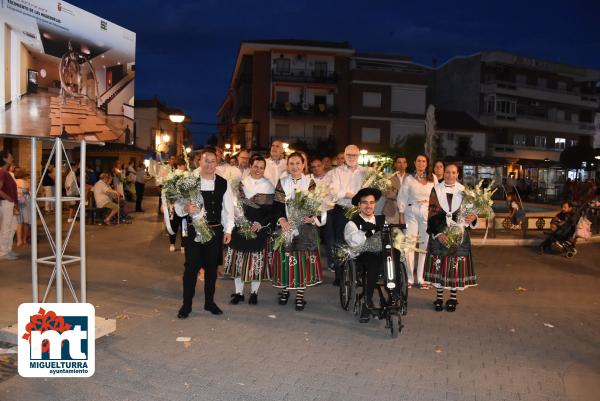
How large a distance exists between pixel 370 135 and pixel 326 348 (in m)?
42.0

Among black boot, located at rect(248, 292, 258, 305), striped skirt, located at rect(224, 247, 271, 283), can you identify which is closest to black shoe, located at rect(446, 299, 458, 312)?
striped skirt, located at rect(224, 247, 271, 283)

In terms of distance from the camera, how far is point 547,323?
689 centimetres

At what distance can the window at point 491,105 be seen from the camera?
170 ft

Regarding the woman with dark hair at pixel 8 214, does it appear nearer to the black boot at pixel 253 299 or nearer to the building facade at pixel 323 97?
the black boot at pixel 253 299

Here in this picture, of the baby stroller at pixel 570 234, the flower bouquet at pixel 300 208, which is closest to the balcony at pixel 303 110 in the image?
the baby stroller at pixel 570 234

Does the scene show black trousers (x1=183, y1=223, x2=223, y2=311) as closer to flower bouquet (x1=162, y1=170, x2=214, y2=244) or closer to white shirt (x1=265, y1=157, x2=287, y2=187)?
flower bouquet (x1=162, y1=170, x2=214, y2=244)

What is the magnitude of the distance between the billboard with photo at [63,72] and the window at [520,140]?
5348cm

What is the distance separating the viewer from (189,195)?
21.4ft

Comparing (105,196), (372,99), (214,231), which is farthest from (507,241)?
(372,99)

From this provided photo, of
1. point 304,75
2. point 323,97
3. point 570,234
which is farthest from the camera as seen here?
point 323,97

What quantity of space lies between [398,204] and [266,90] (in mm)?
37469

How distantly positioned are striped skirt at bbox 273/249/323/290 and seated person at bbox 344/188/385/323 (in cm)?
73

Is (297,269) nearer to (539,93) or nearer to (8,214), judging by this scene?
(8,214)

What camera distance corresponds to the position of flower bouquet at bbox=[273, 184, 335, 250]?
6.94 meters
